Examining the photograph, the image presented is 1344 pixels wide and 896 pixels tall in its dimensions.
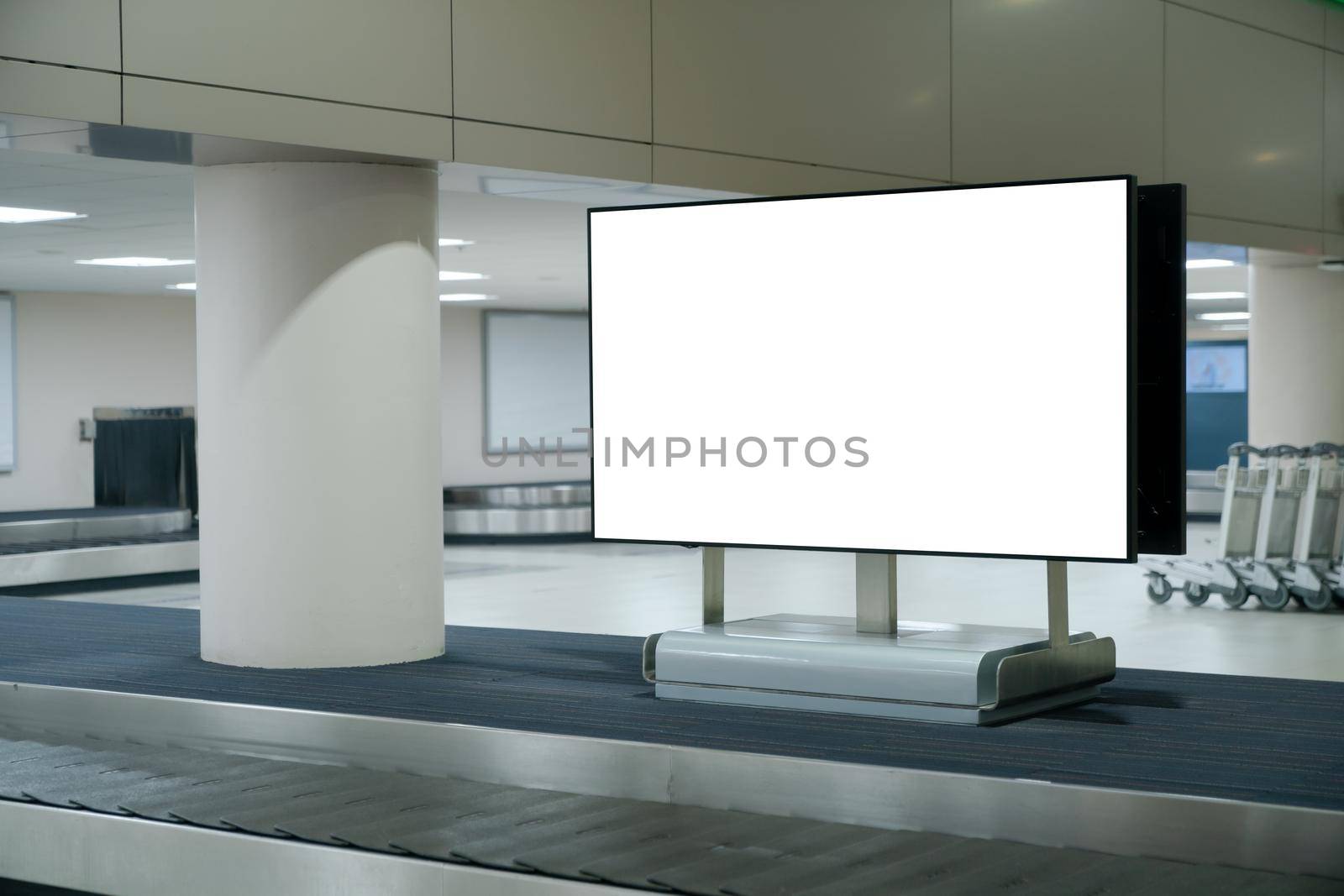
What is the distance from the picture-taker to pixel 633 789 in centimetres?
508

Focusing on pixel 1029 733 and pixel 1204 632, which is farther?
pixel 1204 632

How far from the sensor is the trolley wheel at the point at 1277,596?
12445 millimetres

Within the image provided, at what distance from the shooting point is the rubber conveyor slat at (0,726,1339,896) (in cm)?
405

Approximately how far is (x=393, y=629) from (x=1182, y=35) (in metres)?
7.76

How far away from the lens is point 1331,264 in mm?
14445

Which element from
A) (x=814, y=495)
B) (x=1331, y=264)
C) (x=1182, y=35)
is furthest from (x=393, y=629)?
(x=1331, y=264)

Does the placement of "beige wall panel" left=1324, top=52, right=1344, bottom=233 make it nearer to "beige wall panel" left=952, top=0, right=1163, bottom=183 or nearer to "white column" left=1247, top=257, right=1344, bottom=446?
"white column" left=1247, top=257, right=1344, bottom=446

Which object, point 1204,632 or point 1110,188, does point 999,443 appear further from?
point 1204,632

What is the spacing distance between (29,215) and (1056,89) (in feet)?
23.0

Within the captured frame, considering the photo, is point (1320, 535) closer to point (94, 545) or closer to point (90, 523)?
point (94, 545)

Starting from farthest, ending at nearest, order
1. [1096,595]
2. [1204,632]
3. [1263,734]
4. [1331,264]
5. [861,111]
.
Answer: [1331,264], [1096,595], [1204,632], [861,111], [1263,734]

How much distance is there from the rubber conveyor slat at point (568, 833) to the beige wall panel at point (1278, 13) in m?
8.88

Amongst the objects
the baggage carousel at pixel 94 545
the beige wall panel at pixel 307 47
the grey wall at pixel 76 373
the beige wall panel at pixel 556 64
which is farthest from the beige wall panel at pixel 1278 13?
the grey wall at pixel 76 373

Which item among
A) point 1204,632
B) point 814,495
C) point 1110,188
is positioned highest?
point 1110,188
